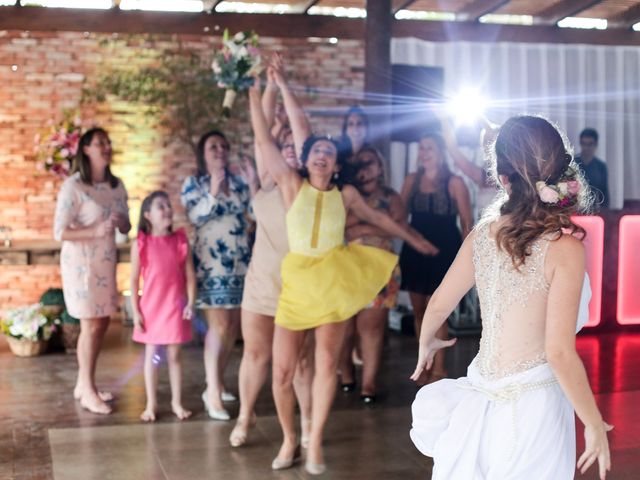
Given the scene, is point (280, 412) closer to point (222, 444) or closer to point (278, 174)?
point (222, 444)

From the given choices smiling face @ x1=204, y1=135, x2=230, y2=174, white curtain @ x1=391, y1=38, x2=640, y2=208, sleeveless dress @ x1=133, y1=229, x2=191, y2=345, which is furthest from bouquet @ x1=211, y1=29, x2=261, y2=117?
white curtain @ x1=391, y1=38, x2=640, y2=208

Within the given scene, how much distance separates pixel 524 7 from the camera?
428 inches

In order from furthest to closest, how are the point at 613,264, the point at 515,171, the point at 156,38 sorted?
the point at 156,38, the point at 613,264, the point at 515,171

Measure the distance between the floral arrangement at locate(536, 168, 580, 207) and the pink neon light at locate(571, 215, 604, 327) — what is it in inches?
242

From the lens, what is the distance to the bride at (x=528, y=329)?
2.60 meters

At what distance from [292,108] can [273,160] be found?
284mm

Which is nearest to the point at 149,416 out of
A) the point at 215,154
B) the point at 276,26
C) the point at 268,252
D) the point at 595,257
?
the point at 268,252

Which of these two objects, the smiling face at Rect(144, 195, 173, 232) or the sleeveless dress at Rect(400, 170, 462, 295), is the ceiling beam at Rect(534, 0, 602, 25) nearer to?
the sleeveless dress at Rect(400, 170, 462, 295)

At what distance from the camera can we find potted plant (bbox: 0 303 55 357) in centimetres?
780

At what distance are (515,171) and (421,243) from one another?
2437mm

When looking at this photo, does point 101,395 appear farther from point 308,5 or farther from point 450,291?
point 308,5

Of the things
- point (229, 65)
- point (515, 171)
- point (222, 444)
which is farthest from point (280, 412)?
point (515, 171)

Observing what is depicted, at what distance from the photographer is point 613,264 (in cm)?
886

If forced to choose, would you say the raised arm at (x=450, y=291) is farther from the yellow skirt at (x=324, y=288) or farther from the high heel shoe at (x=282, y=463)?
the high heel shoe at (x=282, y=463)
